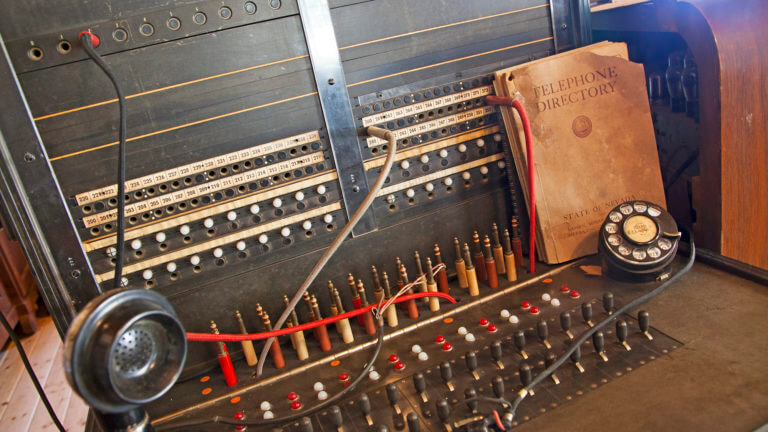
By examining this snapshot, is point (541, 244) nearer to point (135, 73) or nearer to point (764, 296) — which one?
point (764, 296)

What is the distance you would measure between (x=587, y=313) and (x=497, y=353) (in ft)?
1.02

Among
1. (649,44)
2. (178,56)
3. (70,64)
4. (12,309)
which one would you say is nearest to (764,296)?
(649,44)

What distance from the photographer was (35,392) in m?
Answer: 3.49

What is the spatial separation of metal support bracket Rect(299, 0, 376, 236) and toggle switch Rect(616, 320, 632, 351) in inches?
32.1

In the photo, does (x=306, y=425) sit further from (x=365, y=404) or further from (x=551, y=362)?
(x=551, y=362)

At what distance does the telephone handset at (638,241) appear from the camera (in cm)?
170

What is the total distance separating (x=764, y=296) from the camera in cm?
Result: 156

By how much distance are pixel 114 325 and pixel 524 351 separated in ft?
3.43

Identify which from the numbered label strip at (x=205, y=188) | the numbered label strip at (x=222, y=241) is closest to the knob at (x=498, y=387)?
the numbered label strip at (x=222, y=241)

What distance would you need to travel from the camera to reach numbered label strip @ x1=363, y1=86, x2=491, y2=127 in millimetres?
1809

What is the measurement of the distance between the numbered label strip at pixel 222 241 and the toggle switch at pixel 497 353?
0.67m

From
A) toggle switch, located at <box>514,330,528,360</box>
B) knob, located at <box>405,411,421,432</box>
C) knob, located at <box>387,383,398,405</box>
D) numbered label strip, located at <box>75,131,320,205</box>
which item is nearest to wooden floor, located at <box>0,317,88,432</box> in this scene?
numbered label strip, located at <box>75,131,320,205</box>

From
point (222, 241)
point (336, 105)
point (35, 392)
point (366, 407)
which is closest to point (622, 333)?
point (366, 407)

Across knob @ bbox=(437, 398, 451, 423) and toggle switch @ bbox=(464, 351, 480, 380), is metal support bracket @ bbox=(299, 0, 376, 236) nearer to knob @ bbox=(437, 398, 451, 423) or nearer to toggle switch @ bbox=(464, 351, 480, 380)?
toggle switch @ bbox=(464, 351, 480, 380)
